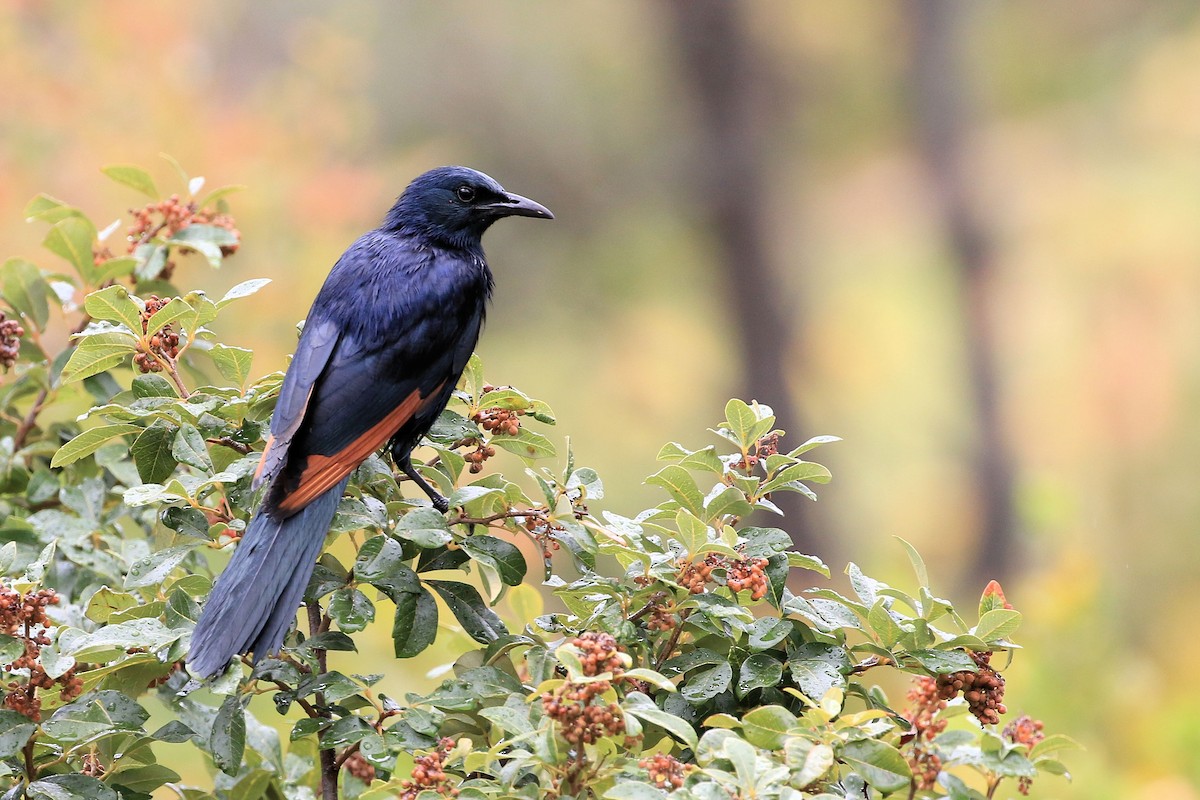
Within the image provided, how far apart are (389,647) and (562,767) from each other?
296 centimetres

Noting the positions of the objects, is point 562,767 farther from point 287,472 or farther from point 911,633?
point 287,472

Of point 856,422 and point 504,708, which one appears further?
point 856,422

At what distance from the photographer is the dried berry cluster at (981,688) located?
1.27 metres

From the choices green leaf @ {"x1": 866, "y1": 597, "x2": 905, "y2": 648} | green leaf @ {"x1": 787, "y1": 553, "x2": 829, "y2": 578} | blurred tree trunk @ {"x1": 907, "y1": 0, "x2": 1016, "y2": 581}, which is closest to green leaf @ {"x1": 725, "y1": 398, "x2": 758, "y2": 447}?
green leaf @ {"x1": 787, "y1": 553, "x2": 829, "y2": 578}

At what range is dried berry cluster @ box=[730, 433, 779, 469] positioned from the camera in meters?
1.41

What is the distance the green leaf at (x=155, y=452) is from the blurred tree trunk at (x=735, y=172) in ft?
21.1

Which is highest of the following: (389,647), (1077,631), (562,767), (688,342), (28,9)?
(688,342)

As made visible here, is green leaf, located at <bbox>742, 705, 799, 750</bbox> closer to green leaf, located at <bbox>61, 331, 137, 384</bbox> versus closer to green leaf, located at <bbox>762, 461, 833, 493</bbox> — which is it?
green leaf, located at <bbox>762, 461, 833, 493</bbox>

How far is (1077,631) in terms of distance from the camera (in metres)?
3.55

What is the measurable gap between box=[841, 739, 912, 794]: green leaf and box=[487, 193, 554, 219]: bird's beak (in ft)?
4.96

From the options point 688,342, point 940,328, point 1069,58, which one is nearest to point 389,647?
point 688,342

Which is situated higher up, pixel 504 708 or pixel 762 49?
pixel 762 49

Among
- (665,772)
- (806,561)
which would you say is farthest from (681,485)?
(665,772)

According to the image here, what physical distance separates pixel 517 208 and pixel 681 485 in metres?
1.26
